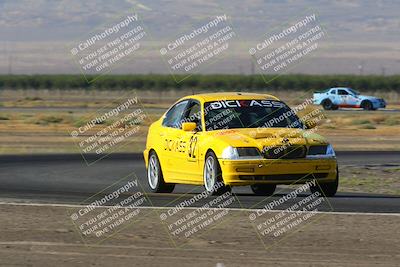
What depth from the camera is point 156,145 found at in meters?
18.0

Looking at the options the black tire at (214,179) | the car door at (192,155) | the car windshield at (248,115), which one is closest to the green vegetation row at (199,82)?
the car windshield at (248,115)

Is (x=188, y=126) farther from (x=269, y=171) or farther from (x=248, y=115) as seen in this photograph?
(x=269, y=171)

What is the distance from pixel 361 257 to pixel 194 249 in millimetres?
1584

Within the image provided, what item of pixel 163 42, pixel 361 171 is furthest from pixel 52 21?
pixel 361 171

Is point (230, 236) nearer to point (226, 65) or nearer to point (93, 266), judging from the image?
point (93, 266)

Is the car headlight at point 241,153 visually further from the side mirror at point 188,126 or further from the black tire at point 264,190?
the black tire at point 264,190

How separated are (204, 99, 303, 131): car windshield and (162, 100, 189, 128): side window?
2.39 feet

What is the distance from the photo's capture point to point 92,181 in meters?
20.1

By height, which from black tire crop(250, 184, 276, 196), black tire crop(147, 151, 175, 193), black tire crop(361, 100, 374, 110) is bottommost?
black tire crop(361, 100, 374, 110)

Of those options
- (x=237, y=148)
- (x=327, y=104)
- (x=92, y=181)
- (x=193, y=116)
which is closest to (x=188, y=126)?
(x=193, y=116)

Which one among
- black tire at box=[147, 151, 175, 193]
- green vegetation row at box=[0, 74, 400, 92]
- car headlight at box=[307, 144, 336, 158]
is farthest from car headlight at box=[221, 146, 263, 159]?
green vegetation row at box=[0, 74, 400, 92]

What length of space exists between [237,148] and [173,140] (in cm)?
199

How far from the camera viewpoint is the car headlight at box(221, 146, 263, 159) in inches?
612

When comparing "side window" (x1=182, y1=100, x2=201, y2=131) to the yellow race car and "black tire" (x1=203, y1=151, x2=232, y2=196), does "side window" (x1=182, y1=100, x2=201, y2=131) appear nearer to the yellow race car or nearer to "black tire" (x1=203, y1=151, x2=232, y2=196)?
the yellow race car
